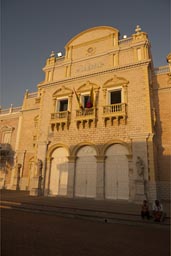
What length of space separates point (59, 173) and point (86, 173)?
254 centimetres

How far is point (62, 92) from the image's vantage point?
1733 centimetres

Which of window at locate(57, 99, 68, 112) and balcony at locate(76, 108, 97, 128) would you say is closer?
balcony at locate(76, 108, 97, 128)

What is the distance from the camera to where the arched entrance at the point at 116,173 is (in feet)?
41.8

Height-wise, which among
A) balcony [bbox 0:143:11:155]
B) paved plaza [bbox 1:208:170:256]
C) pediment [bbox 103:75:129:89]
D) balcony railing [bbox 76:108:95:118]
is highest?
pediment [bbox 103:75:129:89]

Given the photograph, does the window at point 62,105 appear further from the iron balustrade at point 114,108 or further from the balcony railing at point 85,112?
the iron balustrade at point 114,108

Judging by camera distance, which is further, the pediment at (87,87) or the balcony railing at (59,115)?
the balcony railing at (59,115)

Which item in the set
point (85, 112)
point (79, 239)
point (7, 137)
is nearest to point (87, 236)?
point (79, 239)

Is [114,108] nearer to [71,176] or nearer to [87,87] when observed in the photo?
[87,87]

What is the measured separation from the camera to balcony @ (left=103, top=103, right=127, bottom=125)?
1380 centimetres

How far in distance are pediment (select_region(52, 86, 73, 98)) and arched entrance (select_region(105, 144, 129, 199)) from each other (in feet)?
22.0

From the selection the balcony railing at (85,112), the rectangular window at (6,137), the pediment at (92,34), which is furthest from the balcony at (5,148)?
the pediment at (92,34)

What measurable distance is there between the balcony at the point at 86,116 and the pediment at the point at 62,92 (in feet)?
8.05

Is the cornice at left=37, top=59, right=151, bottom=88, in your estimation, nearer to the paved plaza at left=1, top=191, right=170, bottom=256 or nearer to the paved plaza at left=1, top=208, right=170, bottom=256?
the paved plaza at left=1, top=191, right=170, bottom=256

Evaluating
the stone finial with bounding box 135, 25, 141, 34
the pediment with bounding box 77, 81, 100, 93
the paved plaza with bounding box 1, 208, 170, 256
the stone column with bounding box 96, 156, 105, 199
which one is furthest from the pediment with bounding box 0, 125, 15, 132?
the stone finial with bounding box 135, 25, 141, 34
